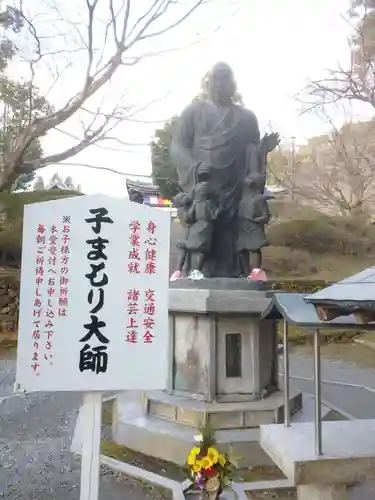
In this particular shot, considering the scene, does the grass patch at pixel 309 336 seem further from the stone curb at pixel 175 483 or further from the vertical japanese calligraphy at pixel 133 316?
the vertical japanese calligraphy at pixel 133 316

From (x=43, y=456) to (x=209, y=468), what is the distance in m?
2.40

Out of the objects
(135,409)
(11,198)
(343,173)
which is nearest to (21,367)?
(135,409)

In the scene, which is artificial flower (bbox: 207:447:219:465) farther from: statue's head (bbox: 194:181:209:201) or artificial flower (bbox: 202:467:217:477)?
statue's head (bbox: 194:181:209:201)

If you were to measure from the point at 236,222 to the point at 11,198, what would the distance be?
37.8 ft

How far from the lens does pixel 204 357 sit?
5281 millimetres

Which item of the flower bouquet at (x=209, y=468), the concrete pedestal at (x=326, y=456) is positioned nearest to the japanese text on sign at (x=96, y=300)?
the flower bouquet at (x=209, y=468)

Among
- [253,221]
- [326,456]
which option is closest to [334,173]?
[253,221]

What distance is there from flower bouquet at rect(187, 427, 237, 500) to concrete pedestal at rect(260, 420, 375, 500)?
36 centimetres

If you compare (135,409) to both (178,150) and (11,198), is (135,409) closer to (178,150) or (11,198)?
(178,150)

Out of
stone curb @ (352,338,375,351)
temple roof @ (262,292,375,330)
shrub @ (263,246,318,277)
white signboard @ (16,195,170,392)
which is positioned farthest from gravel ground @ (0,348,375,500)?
shrub @ (263,246,318,277)

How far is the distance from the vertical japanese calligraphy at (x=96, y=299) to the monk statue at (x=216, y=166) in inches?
122

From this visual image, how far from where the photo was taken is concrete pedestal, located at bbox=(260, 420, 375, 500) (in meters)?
2.79

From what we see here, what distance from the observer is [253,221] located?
596 cm

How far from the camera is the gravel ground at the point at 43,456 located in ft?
12.7
